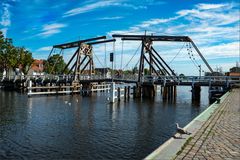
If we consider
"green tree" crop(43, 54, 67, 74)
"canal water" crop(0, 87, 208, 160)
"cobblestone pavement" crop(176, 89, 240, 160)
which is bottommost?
"canal water" crop(0, 87, 208, 160)

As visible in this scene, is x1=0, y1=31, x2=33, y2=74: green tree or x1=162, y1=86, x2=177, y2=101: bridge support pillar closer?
x1=162, y1=86, x2=177, y2=101: bridge support pillar

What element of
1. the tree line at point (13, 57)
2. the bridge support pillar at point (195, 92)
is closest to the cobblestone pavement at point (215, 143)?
the bridge support pillar at point (195, 92)

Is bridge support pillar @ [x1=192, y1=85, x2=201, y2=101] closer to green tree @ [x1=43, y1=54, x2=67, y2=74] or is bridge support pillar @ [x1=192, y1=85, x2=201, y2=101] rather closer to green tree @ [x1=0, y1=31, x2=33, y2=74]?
green tree @ [x1=0, y1=31, x2=33, y2=74]

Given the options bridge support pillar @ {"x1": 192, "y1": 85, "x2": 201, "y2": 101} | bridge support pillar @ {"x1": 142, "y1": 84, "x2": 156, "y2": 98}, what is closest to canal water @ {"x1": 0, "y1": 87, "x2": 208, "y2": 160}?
bridge support pillar @ {"x1": 192, "y1": 85, "x2": 201, "y2": 101}

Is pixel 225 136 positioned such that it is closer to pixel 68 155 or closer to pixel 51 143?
pixel 68 155

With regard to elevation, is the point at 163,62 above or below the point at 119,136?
above

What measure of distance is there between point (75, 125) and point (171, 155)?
47.5ft

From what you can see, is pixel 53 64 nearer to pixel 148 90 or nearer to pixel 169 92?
pixel 148 90

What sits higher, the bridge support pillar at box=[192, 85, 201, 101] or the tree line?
the tree line

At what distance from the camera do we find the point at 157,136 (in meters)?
19.0

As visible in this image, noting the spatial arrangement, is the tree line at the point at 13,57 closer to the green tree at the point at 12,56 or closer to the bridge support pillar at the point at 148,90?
the green tree at the point at 12,56

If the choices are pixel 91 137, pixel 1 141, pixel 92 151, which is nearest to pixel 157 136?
pixel 91 137

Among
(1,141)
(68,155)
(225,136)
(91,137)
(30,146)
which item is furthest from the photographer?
(91,137)

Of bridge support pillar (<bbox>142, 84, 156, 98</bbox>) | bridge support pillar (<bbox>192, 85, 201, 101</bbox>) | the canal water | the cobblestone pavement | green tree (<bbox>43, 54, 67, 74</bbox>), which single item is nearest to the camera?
the cobblestone pavement
